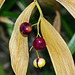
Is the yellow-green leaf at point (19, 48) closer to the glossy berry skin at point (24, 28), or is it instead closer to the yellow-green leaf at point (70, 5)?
the glossy berry skin at point (24, 28)

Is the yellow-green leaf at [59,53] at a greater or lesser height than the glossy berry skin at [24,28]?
lesser

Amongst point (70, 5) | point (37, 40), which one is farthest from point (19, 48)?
point (70, 5)

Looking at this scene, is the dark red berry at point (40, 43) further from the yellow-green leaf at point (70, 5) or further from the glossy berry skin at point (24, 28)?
the yellow-green leaf at point (70, 5)

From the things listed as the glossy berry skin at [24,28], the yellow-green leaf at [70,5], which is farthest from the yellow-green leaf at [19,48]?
the yellow-green leaf at [70,5]

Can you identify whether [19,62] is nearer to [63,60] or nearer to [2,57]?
[63,60]

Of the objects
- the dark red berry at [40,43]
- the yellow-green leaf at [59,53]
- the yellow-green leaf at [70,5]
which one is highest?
the yellow-green leaf at [70,5]

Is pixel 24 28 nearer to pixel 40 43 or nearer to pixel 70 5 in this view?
pixel 40 43
